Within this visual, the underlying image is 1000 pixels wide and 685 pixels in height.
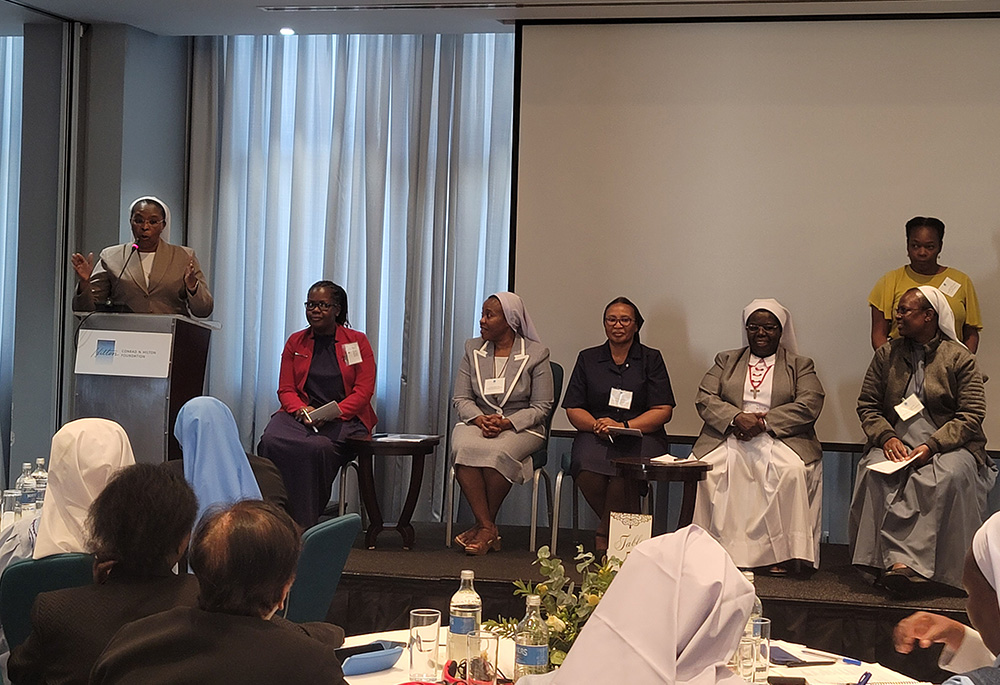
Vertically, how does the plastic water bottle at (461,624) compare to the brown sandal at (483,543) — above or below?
above

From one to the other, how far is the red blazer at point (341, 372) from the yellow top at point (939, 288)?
8.84 ft

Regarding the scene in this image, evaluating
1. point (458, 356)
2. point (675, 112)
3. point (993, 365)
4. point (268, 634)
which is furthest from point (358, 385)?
point (268, 634)

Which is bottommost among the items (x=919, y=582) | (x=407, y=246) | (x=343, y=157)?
(x=919, y=582)

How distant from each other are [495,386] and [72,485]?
2.90m

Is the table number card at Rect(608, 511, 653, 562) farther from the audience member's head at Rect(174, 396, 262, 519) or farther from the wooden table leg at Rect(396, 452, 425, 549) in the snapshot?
the wooden table leg at Rect(396, 452, 425, 549)

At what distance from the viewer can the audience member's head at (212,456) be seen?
3.28 meters

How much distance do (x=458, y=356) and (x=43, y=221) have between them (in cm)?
264

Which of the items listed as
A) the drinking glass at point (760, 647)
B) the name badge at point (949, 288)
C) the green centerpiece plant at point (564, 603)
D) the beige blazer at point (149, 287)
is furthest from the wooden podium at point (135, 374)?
the name badge at point (949, 288)

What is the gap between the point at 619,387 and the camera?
5.55 meters

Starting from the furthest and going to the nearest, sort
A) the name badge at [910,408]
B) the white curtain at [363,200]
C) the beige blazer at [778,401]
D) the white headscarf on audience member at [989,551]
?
the white curtain at [363,200] < the beige blazer at [778,401] < the name badge at [910,408] < the white headscarf on audience member at [989,551]

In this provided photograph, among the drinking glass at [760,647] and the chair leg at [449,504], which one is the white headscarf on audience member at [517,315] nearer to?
the chair leg at [449,504]

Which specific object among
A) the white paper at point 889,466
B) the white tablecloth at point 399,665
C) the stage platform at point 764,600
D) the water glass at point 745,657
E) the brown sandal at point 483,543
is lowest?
the stage platform at point 764,600

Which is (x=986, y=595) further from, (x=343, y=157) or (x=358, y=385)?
(x=343, y=157)

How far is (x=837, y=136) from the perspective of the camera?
5.98 meters
